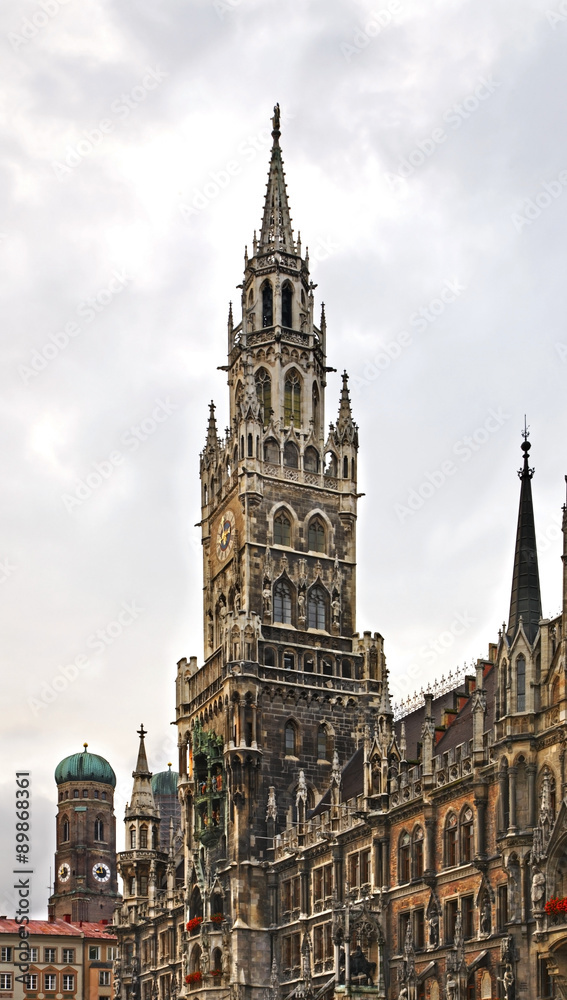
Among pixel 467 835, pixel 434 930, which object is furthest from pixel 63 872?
pixel 467 835

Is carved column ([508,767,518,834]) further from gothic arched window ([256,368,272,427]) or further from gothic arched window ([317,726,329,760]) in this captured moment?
gothic arched window ([256,368,272,427])

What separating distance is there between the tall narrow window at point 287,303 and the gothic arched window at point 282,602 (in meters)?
19.9

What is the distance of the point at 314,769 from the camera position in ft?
295

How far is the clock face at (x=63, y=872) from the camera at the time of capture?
181m

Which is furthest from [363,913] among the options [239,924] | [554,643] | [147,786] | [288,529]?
[147,786]

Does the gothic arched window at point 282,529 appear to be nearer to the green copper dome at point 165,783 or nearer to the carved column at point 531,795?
the carved column at point 531,795

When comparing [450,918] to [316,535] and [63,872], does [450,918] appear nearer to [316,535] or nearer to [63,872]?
[316,535]

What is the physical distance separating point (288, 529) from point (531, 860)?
40.2m

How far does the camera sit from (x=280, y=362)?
10081cm

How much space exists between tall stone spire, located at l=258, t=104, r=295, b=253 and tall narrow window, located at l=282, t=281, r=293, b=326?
300cm

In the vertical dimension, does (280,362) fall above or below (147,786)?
above

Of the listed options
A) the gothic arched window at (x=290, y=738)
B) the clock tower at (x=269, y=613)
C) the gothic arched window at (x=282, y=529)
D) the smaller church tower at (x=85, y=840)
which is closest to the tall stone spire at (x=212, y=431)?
the clock tower at (x=269, y=613)

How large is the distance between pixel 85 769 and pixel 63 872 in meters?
12.7

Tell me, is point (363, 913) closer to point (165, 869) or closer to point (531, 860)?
point (531, 860)
